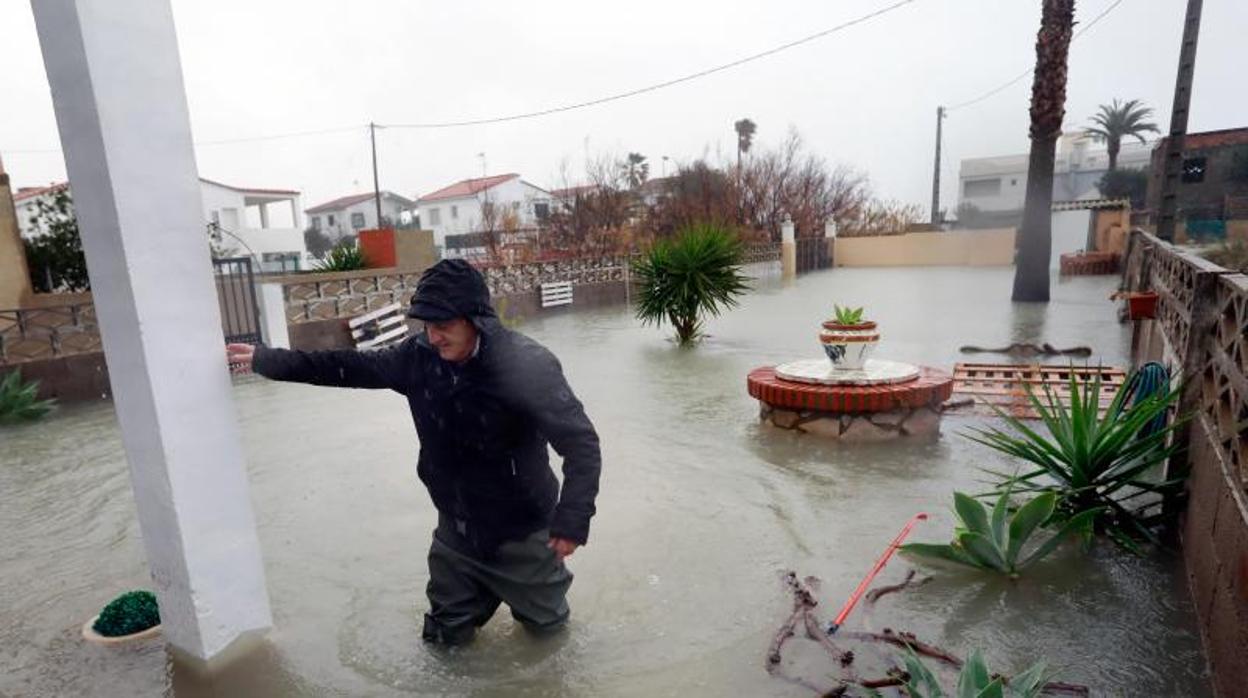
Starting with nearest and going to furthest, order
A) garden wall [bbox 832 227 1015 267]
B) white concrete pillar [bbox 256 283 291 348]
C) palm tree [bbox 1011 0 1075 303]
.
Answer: white concrete pillar [bbox 256 283 291 348] → palm tree [bbox 1011 0 1075 303] → garden wall [bbox 832 227 1015 267]

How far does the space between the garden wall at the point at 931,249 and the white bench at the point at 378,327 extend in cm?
1980

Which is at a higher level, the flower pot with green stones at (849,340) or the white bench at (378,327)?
the flower pot with green stones at (849,340)

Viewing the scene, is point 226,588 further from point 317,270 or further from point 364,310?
point 317,270

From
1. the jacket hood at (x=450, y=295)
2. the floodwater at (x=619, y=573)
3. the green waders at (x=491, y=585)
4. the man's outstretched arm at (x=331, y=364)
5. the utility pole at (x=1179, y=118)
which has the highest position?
the utility pole at (x=1179, y=118)

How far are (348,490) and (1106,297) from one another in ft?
43.6

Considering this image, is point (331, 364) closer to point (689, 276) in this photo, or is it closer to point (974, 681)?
point (974, 681)

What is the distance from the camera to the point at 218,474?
232 centimetres

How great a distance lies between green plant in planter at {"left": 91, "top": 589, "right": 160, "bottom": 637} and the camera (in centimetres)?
264

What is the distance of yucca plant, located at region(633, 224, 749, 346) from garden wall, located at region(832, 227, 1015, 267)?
18.4 meters

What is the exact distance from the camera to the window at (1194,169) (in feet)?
90.7

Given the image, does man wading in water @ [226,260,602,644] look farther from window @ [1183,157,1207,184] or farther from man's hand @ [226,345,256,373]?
window @ [1183,157,1207,184]

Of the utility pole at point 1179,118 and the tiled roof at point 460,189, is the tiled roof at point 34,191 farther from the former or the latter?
the tiled roof at point 460,189

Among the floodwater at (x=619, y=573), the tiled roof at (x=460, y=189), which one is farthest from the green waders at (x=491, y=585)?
the tiled roof at (x=460, y=189)

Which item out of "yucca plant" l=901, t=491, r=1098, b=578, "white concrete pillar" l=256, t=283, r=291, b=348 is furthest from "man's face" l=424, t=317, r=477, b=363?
"white concrete pillar" l=256, t=283, r=291, b=348
